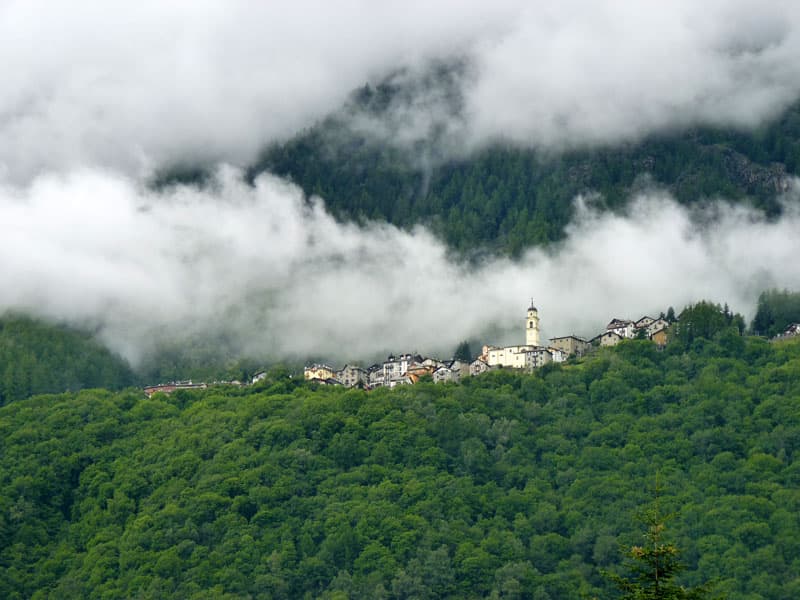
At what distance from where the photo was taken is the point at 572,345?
136m

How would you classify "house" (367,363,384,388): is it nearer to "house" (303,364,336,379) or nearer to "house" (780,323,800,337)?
"house" (303,364,336,379)

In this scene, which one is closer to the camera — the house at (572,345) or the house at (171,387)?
the house at (572,345)

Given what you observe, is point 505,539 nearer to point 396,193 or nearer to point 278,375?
point 278,375

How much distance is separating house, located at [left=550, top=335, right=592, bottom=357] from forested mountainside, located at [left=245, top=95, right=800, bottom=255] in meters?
20.0

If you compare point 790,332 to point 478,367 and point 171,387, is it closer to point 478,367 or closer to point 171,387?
point 478,367

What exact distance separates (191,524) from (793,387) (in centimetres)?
4344

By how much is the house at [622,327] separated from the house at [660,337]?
7.19ft

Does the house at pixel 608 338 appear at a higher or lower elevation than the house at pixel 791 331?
higher

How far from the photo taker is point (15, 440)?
12444 cm

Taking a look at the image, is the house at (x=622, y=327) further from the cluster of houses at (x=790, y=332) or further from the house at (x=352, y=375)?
the house at (x=352, y=375)

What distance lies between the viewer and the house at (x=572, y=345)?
444ft

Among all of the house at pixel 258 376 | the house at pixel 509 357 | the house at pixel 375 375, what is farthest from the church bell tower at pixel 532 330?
the house at pixel 258 376

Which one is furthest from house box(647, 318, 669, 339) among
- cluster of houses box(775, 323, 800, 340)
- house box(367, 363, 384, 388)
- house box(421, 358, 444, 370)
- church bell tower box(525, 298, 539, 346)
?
house box(367, 363, 384, 388)

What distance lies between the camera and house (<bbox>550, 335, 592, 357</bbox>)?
444 feet
